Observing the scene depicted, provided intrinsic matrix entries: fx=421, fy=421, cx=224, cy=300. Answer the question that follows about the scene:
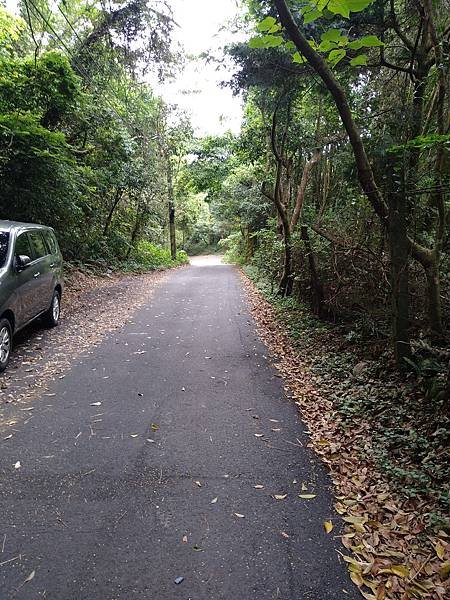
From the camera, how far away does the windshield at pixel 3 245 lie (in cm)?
642

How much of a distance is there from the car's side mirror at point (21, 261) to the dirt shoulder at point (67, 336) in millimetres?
1425

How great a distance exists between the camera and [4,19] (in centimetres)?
1216

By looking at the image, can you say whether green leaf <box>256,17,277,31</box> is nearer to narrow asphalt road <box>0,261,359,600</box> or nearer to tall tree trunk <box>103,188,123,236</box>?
narrow asphalt road <box>0,261,359,600</box>

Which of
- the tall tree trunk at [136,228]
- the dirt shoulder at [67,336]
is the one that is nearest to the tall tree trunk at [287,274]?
the dirt shoulder at [67,336]

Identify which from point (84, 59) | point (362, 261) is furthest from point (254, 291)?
point (84, 59)

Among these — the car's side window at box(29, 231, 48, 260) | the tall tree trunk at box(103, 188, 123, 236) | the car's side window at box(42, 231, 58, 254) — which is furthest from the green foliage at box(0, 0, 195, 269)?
the car's side window at box(29, 231, 48, 260)

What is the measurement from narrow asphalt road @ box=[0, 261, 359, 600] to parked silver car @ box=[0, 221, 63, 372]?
4.20 ft


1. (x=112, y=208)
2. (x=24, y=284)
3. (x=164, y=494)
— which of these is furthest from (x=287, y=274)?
(x=112, y=208)

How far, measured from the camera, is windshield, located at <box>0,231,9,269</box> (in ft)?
21.1

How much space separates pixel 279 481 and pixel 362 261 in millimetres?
4348

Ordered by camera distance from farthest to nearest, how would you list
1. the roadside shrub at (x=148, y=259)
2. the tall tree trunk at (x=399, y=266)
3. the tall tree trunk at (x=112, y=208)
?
the roadside shrub at (x=148, y=259)
the tall tree trunk at (x=112, y=208)
the tall tree trunk at (x=399, y=266)

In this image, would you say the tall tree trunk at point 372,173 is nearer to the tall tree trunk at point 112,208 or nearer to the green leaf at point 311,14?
the green leaf at point 311,14

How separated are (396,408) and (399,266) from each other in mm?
1720

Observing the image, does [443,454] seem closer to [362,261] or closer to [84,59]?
[362,261]
